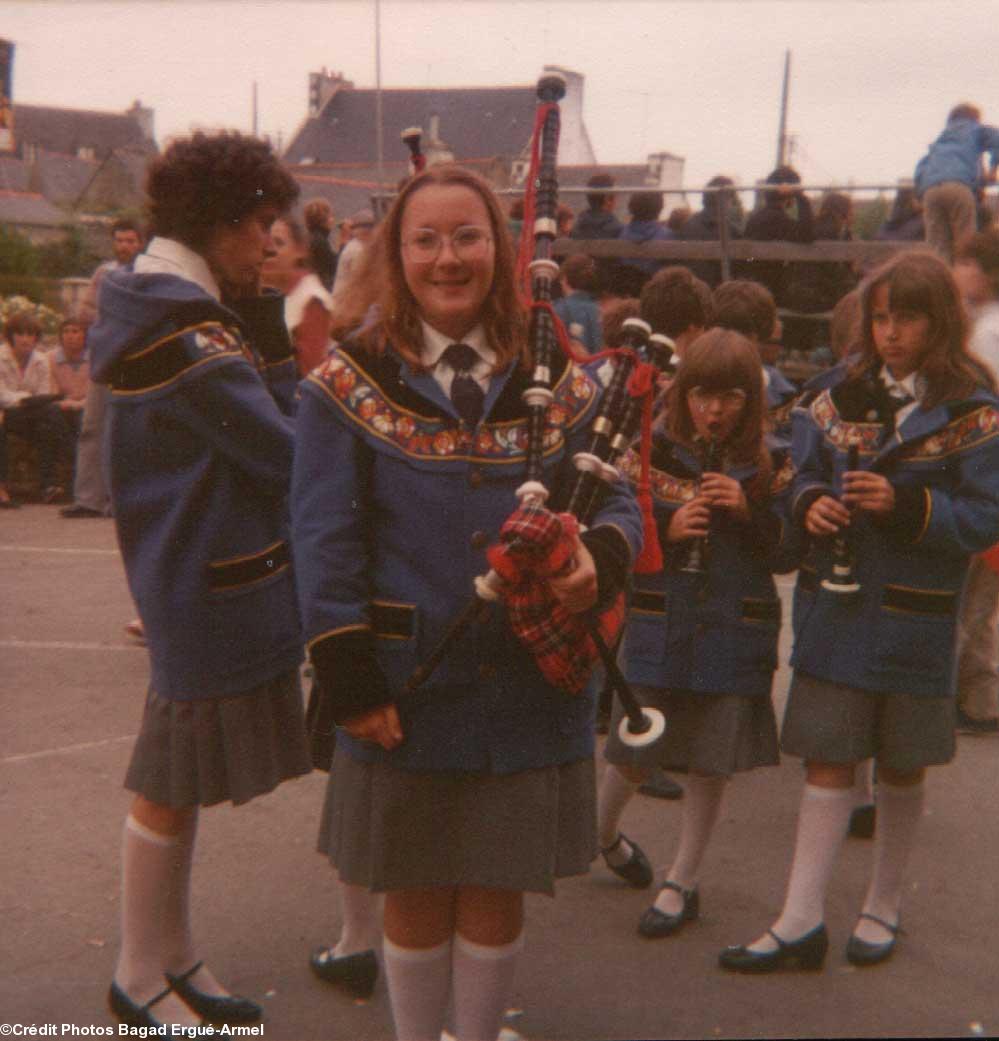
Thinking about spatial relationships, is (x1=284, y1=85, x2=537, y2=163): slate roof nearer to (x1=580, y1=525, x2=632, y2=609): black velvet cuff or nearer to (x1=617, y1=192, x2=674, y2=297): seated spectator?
(x1=617, y1=192, x2=674, y2=297): seated spectator

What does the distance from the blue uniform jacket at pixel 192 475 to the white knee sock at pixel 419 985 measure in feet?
2.41

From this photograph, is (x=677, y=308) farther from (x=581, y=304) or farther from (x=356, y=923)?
(x=581, y=304)

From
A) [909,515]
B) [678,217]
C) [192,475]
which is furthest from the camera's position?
[678,217]

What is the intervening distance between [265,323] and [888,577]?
1.67m

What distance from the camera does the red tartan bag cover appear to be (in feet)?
7.93

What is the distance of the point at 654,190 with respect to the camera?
34.9 ft

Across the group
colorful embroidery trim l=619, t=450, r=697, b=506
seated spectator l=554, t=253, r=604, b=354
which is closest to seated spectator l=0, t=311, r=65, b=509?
seated spectator l=554, t=253, r=604, b=354

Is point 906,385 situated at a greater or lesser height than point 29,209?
greater

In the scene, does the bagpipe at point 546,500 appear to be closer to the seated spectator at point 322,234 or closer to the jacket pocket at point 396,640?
the jacket pocket at point 396,640

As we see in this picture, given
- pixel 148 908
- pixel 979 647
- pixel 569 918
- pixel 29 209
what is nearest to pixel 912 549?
pixel 569 918

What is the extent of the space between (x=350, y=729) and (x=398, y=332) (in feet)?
2.49

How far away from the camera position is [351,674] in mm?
2561

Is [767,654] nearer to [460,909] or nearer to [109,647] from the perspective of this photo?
[460,909]

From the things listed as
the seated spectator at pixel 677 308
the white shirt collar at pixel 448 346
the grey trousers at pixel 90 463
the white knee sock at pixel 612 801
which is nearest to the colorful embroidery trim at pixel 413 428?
the white shirt collar at pixel 448 346
